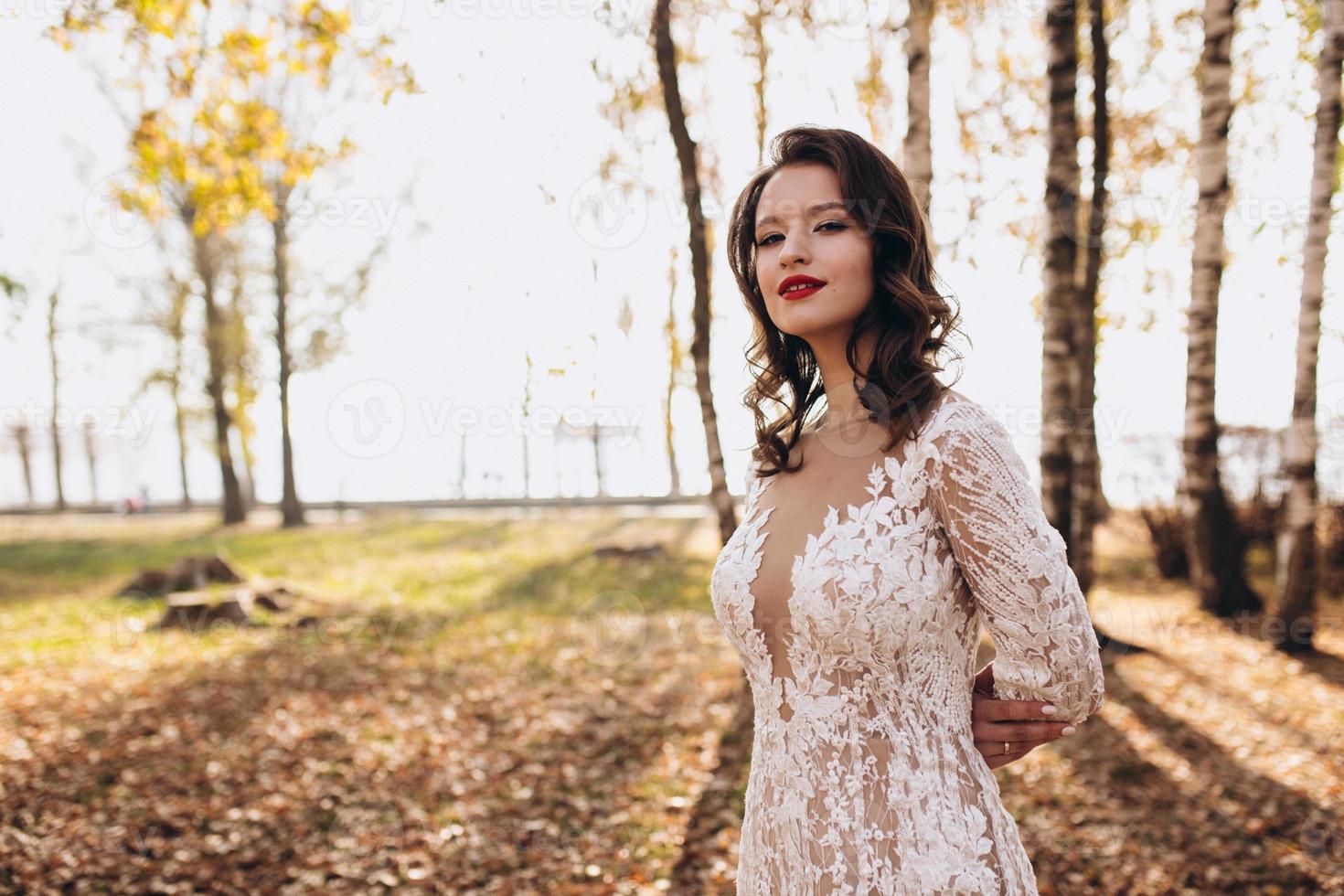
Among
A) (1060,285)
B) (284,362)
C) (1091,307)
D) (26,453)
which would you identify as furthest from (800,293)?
(26,453)

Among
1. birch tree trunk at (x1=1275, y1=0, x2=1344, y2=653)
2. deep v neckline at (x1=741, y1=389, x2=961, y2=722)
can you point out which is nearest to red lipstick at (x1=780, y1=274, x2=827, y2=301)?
deep v neckline at (x1=741, y1=389, x2=961, y2=722)

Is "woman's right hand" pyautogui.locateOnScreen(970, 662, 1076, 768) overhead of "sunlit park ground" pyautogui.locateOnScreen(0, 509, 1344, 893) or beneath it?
overhead

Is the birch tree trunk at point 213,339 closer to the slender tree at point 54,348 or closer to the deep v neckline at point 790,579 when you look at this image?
the slender tree at point 54,348

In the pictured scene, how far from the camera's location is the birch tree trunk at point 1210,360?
6.58m

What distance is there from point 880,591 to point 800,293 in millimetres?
673

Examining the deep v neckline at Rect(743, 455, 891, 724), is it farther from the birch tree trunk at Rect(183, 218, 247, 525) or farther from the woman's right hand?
the birch tree trunk at Rect(183, 218, 247, 525)

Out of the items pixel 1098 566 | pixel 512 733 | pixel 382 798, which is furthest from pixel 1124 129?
pixel 382 798

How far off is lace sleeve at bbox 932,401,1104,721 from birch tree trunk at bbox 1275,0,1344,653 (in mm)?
6309

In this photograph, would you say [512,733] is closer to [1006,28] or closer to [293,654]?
[293,654]

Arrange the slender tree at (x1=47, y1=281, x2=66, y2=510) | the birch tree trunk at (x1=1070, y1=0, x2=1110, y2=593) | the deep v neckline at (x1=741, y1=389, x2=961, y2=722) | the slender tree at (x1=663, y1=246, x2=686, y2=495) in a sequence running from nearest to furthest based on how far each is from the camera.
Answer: the deep v neckline at (x1=741, y1=389, x2=961, y2=722)
the birch tree trunk at (x1=1070, y1=0, x2=1110, y2=593)
the slender tree at (x1=663, y1=246, x2=686, y2=495)
the slender tree at (x1=47, y1=281, x2=66, y2=510)

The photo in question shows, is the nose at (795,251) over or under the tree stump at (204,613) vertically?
over

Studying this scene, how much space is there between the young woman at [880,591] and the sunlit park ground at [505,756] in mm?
2848

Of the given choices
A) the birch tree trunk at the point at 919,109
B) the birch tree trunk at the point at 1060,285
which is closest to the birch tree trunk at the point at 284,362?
the birch tree trunk at the point at 919,109

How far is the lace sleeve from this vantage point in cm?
150
